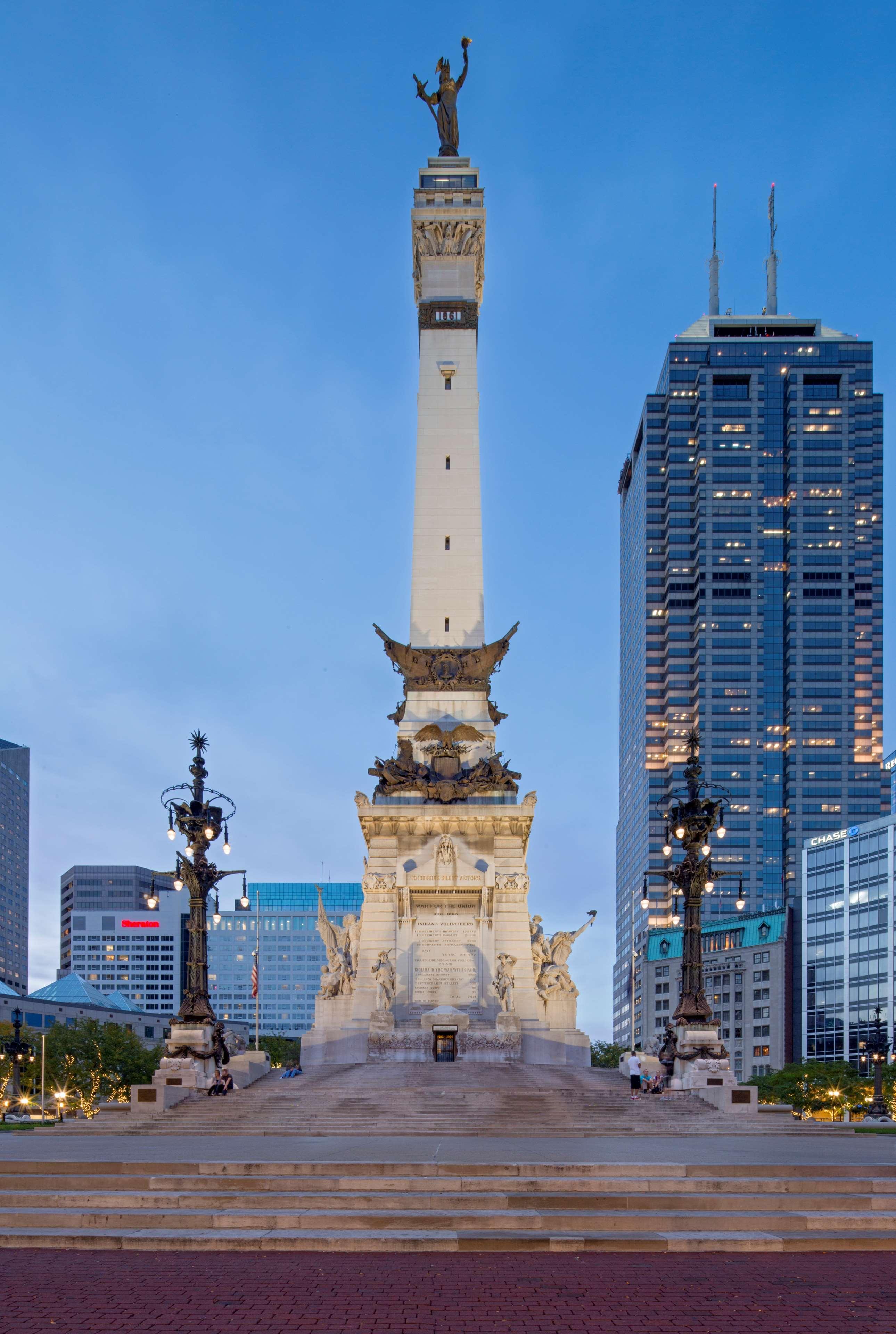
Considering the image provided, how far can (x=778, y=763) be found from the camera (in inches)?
5591

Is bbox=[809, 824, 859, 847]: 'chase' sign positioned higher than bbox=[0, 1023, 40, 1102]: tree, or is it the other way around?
bbox=[809, 824, 859, 847]: 'chase' sign

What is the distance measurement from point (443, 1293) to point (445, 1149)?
8.53 m

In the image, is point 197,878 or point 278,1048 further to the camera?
point 278,1048

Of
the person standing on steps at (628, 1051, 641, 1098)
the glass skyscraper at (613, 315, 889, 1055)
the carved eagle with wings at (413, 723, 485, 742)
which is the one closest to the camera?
the person standing on steps at (628, 1051, 641, 1098)

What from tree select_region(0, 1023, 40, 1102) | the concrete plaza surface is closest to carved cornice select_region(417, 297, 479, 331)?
tree select_region(0, 1023, 40, 1102)

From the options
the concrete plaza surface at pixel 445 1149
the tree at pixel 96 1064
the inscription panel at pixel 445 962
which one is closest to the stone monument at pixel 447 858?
the inscription panel at pixel 445 962

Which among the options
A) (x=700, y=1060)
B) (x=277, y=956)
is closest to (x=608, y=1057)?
(x=700, y=1060)

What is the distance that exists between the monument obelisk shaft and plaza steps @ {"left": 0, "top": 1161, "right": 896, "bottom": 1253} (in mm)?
32280

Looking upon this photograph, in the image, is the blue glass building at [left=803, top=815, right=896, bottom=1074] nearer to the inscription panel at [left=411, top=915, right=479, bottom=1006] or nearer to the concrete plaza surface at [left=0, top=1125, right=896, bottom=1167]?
the inscription panel at [left=411, top=915, right=479, bottom=1006]

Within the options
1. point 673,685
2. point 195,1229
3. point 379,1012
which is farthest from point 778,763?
point 195,1229

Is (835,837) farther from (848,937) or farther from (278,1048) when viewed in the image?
(278,1048)

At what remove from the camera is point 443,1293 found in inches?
418

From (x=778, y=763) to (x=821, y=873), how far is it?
33104mm

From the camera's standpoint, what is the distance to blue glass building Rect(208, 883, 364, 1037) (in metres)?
178
